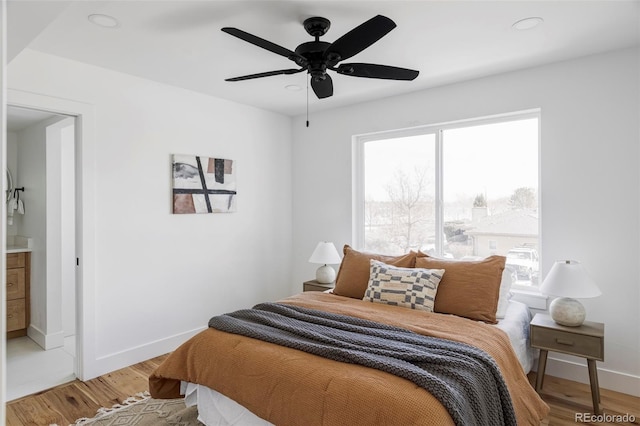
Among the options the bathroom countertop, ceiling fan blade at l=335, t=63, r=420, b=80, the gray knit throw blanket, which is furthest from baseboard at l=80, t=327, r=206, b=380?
ceiling fan blade at l=335, t=63, r=420, b=80

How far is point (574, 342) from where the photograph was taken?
2.53 metres

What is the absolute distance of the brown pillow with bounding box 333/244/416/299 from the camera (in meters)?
3.21

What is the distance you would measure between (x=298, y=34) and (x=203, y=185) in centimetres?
189

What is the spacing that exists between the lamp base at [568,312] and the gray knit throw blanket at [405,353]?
104cm

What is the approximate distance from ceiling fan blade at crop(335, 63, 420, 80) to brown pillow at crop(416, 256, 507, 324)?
1.46 m

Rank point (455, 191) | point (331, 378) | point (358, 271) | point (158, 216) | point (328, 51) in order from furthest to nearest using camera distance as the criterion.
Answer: point (455, 191) < point (158, 216) < point (358, 271) < point (328, 51) < point (331, 378)

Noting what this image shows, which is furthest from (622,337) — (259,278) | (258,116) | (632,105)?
(258,116)

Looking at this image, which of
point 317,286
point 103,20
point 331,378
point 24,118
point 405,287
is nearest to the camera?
point 331,378

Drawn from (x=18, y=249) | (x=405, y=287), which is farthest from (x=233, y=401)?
(x=18, y=249)

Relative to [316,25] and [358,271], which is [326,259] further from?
[316,25]

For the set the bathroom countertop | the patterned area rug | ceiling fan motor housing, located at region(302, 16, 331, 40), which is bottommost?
the patterned area rug

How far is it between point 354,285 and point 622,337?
6.56ft

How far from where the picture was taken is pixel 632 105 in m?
2.73

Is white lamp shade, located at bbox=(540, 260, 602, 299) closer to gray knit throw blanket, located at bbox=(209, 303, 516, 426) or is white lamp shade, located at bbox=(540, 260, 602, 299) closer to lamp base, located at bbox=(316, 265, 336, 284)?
gray knit throw blanket, located at bbox=(209, 303, 516, 426)
